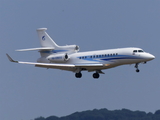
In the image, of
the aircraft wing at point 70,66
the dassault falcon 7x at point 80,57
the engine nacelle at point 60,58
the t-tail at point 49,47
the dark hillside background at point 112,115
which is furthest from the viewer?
the dark hillside background at point 112,115

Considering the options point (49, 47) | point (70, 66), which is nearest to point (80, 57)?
point (70, 66)

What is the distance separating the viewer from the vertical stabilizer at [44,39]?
265 feet

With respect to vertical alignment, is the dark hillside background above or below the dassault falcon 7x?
below

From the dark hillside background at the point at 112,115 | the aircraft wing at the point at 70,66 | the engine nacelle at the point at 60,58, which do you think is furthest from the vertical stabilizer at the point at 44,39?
the dark hillside background at the point at 112,115

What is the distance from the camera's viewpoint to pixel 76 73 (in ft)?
246

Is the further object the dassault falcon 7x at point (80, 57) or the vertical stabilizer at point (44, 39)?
the vertical stabilizer at point (44, 39)

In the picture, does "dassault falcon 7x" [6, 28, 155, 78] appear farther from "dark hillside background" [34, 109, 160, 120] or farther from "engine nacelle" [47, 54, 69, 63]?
"dark hillside background" [34, 109, 160, 120]

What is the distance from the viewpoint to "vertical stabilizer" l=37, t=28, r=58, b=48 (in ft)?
265

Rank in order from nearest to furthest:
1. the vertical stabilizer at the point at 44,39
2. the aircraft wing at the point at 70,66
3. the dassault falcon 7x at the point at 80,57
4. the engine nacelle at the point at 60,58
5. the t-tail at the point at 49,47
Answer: the dassault falcon 7x at the point at 80,57
the aircraft wing at the point at 70,66
the engine nacelle at the point at 60,58
the t-tail at the point at 49,47
the vertical stabilizer at the point at 44,39

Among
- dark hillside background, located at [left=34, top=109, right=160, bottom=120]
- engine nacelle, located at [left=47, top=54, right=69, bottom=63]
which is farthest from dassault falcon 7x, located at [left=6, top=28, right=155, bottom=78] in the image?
dark hillside background, located at [left=34, top=109, right=160, bottom=120]

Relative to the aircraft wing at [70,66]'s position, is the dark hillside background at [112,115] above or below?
below

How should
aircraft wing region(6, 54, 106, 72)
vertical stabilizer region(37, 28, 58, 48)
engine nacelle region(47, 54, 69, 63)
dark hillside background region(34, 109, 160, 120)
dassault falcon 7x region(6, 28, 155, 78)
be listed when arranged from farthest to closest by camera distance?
dark hillside background region(34, 109, 160, 120)
vertical stabilizer region(37, 28, 58, 48)
engine nacelle region(47, 54, 69, 63)
aircraft wing region(6, 54, 106, 72)
dassault falcon 7x region(6, 28, 155, 78)

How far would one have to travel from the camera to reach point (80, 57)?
245ft

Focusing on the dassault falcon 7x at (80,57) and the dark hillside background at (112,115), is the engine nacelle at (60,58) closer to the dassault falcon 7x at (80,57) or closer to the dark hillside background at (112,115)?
the dassault falcon 7x at (80,57)
